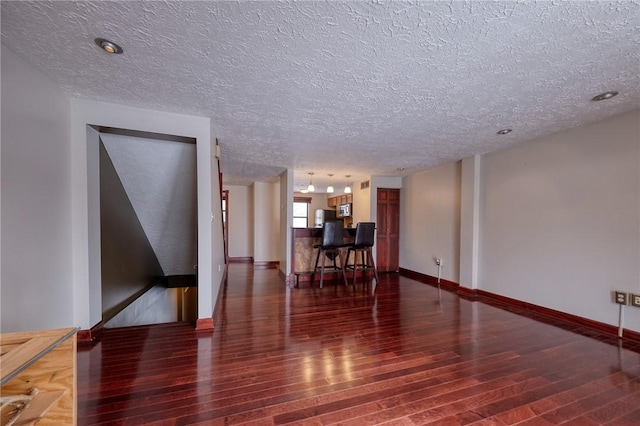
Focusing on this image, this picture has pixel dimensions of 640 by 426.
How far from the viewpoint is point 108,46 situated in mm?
1483

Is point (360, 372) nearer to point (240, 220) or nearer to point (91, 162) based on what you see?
point (91, 162)

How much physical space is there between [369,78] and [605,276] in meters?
3.19

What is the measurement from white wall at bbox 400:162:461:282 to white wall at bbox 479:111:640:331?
0.66m

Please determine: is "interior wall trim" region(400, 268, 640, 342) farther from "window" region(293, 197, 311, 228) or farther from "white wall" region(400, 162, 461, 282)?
"window" region(293, 197, 311, 228)

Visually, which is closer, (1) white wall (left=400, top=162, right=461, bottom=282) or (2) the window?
(1) white wall (left=400, top=162, right=461, bottom=282)

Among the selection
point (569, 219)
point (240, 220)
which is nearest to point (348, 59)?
point (569, 219)

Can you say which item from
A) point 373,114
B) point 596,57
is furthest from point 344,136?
point 596,57

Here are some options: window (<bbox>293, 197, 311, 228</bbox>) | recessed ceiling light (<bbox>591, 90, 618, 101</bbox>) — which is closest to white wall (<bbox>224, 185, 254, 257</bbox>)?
window (<bbox>293, 197, 311, 228</bbox>)

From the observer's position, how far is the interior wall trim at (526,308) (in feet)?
8.45

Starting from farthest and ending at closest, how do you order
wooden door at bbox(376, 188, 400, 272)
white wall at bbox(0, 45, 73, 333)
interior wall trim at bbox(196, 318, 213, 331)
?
wooden door at bbox(376, 188, 400, 272)
interior wall trim at bbox(196, 318, 213, 331)
white wall at bbox(0, 45, 73, 333)

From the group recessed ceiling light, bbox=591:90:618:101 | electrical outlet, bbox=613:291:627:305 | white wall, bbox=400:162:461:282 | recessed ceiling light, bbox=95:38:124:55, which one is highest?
recessed ceiling light, bbox=95:38:124:55

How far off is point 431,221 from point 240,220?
4.85m

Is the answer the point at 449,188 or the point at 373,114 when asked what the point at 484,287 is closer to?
the point at 449,188

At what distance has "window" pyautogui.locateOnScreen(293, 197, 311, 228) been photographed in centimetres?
895
